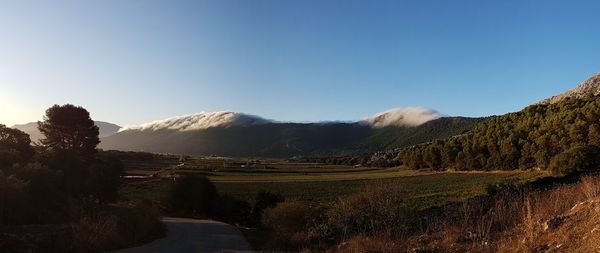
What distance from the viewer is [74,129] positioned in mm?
77812

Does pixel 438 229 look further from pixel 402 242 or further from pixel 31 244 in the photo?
pixel 31 244

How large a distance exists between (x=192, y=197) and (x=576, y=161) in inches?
2276

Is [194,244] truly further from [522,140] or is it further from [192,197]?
[522,140]

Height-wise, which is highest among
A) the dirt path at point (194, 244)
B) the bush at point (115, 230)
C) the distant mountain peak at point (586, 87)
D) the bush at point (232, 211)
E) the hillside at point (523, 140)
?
the distant mountain peak at point (586, 87)

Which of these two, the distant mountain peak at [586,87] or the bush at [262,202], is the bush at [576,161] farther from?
the distant mountain peak at [586,87]

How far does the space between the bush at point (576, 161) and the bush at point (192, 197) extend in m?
54.0

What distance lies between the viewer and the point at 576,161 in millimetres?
74250

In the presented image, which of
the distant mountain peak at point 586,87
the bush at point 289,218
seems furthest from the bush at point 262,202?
the distant mountain peak at point 586,87

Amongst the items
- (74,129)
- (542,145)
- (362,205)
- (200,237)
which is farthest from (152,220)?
(542,145)

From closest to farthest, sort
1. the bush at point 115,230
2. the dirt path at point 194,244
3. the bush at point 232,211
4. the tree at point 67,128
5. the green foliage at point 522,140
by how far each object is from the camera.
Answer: the bush at point 115,230
the dirt path at point 194,244
the bush at point 232,211
the tree at point 67,128
the green foliage at point 522,140

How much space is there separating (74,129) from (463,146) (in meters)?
104

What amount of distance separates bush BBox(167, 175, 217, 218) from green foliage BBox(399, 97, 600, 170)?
74.2 metres

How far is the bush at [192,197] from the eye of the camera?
5719 centimetres

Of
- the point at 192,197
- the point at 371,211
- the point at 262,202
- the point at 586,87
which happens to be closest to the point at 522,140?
the point at 586,87
